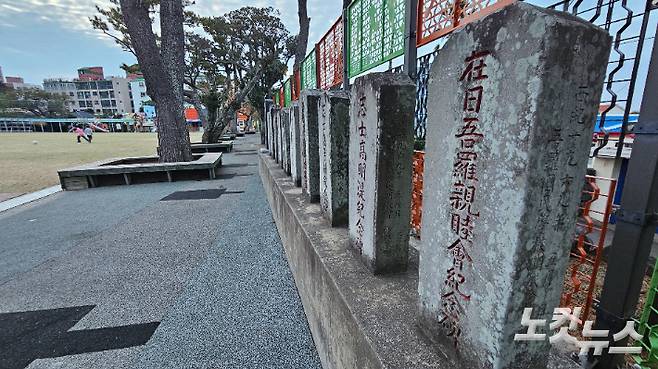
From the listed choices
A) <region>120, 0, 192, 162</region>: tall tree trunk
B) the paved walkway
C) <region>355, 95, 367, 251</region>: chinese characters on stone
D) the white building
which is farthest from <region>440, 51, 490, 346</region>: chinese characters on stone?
the white building

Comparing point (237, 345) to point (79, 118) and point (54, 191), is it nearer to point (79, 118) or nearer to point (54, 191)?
point (54, 191)

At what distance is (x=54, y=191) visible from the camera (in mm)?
8641

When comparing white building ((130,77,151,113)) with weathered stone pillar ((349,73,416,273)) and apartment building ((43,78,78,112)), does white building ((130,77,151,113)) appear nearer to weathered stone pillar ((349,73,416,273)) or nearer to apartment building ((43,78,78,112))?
apartment building ((43,78,78,112))

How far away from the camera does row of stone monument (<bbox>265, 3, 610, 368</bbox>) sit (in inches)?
35.8

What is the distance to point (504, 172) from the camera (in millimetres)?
1026

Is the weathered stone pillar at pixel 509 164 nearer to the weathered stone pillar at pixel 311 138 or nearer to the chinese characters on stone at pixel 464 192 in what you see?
the chinese characters on stone at pixel 464 192

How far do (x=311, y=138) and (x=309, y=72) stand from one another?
4908mm

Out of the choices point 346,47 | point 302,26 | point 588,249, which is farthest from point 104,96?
point 588,249

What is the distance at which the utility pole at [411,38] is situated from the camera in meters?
2.79

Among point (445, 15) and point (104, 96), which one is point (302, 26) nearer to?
point (445, 15)

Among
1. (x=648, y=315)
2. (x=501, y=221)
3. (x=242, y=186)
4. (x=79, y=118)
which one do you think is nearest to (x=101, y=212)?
(x=242, y=186)

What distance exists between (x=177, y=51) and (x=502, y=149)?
12.0 meters

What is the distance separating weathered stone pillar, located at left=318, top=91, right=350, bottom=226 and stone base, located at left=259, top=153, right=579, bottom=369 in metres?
0.23

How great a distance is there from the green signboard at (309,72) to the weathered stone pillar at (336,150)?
463cm
